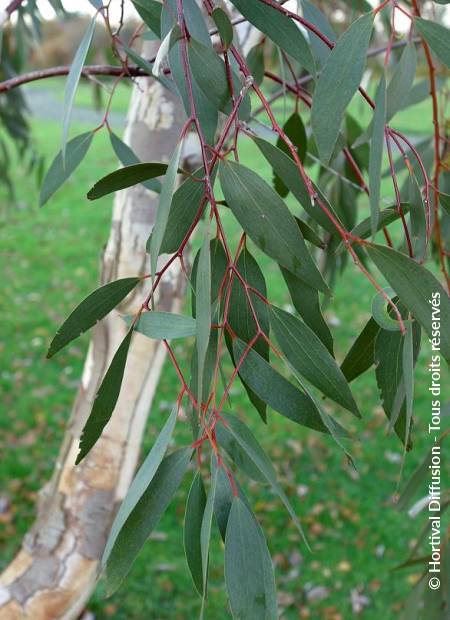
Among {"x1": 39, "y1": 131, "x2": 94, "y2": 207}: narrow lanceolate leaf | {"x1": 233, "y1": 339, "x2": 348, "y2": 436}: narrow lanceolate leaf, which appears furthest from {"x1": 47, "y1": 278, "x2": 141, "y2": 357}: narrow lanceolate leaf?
{"x1": 39, "y1": 131, "x2": 94, "y2": 207}: narrow lanceolate leaf

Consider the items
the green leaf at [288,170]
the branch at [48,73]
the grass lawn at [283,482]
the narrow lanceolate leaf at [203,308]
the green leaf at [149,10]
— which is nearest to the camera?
the narrow lanceolate leaf at [203,308]

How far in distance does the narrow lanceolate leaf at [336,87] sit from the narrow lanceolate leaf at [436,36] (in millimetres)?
62

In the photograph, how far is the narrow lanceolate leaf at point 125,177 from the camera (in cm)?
64

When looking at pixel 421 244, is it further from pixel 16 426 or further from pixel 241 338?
pixel 16 426

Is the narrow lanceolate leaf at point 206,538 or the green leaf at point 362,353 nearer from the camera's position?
the narrow lanceolate leaf at point 206,538

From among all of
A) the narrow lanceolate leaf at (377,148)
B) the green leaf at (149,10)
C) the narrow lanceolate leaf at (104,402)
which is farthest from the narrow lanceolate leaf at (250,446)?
the green leaf at (149,10)

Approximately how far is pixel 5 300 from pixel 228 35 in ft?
13.1

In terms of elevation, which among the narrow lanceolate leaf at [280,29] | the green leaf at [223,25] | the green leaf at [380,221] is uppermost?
the narrow lanceolate leaf at [280,29]

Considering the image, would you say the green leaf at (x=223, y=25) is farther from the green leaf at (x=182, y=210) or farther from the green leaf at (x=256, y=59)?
the green leaf at (x=256, y=59)

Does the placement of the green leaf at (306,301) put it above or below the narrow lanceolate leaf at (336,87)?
below

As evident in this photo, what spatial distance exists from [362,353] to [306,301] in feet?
0.41

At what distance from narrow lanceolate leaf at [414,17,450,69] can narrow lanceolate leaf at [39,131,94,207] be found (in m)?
0.41

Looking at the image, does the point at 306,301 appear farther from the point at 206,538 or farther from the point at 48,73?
the point at 48,73

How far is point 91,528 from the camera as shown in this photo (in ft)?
4.69
